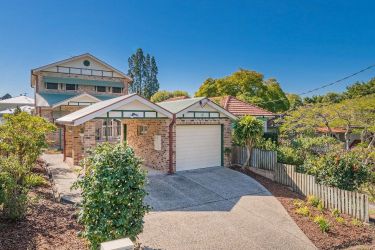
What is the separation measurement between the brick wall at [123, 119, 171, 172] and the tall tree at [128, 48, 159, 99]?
42.1 meters

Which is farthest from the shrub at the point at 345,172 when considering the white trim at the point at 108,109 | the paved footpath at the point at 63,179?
the paved footpath at the point at 63,179

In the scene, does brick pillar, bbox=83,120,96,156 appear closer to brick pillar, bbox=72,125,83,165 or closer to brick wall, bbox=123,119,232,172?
brick pillar, bbox=72,125,83,165

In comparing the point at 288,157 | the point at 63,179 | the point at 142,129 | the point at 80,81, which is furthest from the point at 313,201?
the point at 80,81

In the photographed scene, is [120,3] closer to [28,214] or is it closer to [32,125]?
[32,125]

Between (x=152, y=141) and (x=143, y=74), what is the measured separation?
4675 centimetres

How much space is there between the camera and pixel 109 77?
3006cm

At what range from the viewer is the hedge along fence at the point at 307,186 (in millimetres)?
9438

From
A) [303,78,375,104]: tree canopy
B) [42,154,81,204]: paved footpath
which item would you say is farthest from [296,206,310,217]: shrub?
[303,78,375,104]: tree canopy

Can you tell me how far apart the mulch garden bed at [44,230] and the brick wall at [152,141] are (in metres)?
5.19

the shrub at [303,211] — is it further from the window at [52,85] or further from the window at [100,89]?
the window at [52,85]

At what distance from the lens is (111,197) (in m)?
5.44

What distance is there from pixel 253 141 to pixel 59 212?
10.3 metres

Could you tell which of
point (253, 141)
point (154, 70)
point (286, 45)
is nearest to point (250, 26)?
point (286, 45)

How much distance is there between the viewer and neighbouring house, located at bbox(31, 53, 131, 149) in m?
23.9
